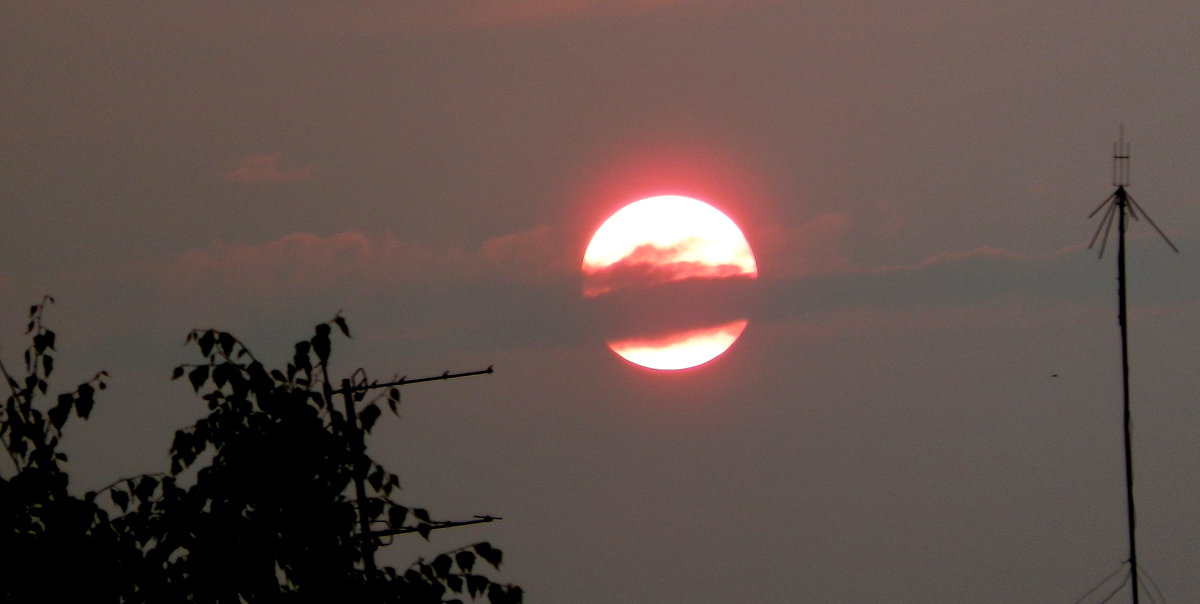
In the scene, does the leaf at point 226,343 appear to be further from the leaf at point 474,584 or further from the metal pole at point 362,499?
the leaf at point 474,584

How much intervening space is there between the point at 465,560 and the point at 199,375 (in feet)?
8.31

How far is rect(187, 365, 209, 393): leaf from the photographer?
10.6 meters

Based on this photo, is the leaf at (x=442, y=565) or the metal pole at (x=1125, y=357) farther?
the metal pole at (x=1125, y=357)

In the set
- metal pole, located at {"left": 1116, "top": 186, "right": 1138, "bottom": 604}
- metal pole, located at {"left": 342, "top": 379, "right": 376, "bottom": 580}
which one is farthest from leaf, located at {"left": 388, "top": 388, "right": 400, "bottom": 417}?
metal pole, located at {"left": 1116, "top": 186, "right": 1138, "bottom": 604}

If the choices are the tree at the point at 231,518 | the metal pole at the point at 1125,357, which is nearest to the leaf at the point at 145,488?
the tree at the point at 231,518

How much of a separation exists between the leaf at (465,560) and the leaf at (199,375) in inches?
94.8

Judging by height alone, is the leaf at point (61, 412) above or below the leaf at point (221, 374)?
below

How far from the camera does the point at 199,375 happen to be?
1069cm

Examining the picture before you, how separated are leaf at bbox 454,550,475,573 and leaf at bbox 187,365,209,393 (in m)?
2.41

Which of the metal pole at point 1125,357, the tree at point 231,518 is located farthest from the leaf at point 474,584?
the metal pole at point 1125,357

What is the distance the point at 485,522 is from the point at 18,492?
3.85 m

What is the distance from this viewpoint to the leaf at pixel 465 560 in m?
10.8

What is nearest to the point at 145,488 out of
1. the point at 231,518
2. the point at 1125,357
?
the point at 231,518

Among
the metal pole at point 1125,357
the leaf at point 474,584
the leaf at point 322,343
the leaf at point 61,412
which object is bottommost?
the leaf at point 474,584
